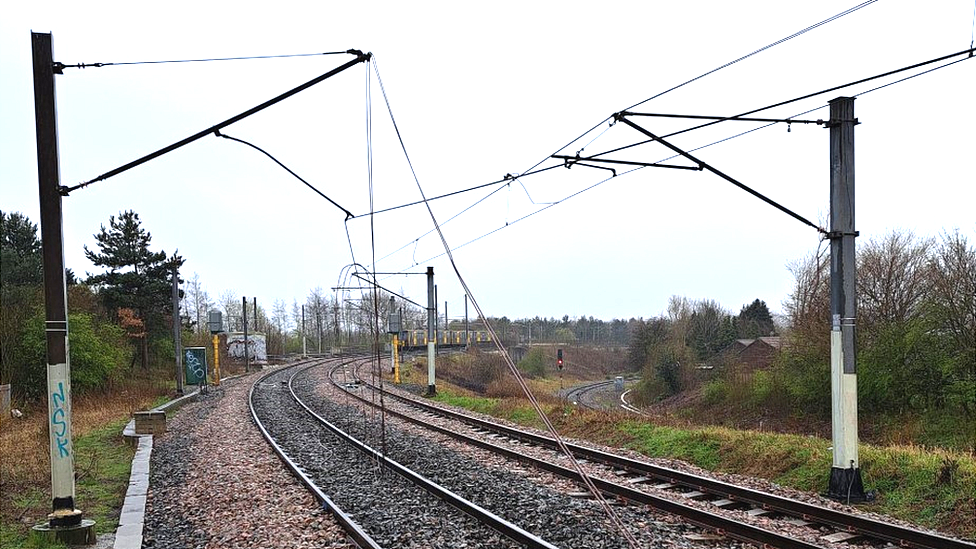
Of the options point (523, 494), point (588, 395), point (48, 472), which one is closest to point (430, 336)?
point (48, 472)

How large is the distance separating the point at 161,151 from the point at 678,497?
320 inches

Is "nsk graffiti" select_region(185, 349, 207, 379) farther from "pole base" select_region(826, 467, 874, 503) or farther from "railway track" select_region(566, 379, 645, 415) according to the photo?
"pole base" select_region(826, 467, 874, 503)

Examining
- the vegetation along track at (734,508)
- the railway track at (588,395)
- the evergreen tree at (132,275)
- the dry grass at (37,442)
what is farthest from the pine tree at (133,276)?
the vegetation along track at (734,508)

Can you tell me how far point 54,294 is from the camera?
893 cm

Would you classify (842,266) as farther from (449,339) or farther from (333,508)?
(449,339)

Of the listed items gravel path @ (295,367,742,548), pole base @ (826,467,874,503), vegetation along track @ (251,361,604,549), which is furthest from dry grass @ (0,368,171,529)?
pole base @ (826,467,874,503)

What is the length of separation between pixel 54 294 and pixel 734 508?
8.75 meters

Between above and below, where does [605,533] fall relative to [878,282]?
below

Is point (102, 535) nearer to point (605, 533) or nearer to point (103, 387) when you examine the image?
point (605, 533)

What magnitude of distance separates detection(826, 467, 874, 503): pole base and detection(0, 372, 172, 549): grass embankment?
959 centimetres

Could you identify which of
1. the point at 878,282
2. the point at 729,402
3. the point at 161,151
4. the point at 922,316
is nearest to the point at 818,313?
the point at 878,282

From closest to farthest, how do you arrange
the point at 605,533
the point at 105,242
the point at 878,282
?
1. the point at 605,533
2. the point at 878,282
3. the point at 105,242

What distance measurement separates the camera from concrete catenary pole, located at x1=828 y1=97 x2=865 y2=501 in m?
11.2

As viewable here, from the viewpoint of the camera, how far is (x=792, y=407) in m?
33.2
